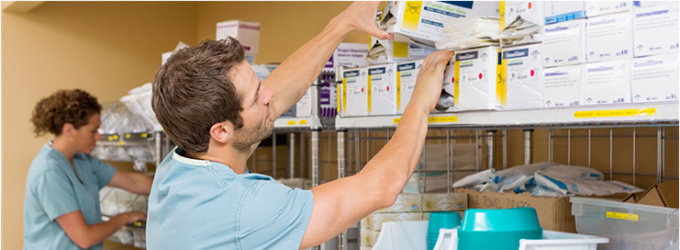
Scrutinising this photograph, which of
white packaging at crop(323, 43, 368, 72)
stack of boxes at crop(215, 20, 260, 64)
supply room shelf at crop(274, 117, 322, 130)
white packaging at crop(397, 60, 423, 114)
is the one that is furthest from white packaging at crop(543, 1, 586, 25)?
stack of boxes at crop(215, 20, 260, 64)

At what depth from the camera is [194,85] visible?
4.63ft

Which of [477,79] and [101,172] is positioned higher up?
[477,79]

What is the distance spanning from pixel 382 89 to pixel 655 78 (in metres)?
0.97

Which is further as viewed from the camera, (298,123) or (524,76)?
(298,123)

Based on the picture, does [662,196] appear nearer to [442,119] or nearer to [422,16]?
[442,119]

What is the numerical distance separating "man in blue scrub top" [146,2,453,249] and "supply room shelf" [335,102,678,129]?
0.37 metres

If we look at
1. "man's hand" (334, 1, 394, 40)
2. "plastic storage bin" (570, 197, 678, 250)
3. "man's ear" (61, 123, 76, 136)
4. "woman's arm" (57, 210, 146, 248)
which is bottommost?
"woman's arm" (57, 210, 146, 248)

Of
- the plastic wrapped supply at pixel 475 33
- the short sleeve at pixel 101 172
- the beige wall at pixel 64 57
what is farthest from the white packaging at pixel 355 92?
the beige wall at pixel 64 57

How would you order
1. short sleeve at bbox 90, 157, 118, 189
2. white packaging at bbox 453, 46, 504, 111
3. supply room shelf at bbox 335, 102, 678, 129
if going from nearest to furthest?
supply room shelf at bbox 335, 102, 678, 129 < white packaging at bbox 453, 46, 504, 111 < short sleeve at bbox 90, 157, 118, 189

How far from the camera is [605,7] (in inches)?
62.4

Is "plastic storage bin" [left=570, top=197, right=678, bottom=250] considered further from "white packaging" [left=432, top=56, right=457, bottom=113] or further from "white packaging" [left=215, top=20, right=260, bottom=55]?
"white packaging" [left=215, top=20, right=260, bottom=55]

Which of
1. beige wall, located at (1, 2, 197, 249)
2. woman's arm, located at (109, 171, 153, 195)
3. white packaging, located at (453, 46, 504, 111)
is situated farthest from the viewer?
beige wall, located at (1, 2, 197, 249)

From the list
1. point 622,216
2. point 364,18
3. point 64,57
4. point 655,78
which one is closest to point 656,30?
point 655,78

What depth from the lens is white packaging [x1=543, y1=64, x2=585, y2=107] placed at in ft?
5.38
